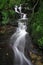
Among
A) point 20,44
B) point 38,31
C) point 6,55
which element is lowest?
point 6,55

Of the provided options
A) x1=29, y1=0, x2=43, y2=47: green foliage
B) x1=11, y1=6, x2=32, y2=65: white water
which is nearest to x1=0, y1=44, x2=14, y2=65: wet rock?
x1=11, y1=6, x2=32, y2=65: white water

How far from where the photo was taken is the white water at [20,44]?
1060cm

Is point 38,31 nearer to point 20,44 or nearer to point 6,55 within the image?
point 20,44

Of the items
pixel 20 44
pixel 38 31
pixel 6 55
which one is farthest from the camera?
pixel 20 44

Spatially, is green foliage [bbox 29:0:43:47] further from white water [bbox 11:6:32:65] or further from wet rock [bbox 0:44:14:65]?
wet rock [bbox 0:44:14:65]

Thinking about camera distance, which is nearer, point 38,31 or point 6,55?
point 6,55

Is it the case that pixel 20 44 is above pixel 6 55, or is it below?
above

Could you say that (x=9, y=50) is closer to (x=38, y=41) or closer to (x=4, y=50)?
(x=4, y=50)

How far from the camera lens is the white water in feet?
34.8

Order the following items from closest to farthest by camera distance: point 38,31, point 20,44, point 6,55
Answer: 1. point 6,55
2. point 38,31
3. point 20,44

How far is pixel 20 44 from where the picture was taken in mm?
12422

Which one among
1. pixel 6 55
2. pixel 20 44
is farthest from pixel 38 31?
pixel 6 55

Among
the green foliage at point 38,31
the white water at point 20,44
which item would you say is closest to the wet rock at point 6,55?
the white water at point 20,44

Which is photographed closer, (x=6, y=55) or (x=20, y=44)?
(x=6, y=55)
